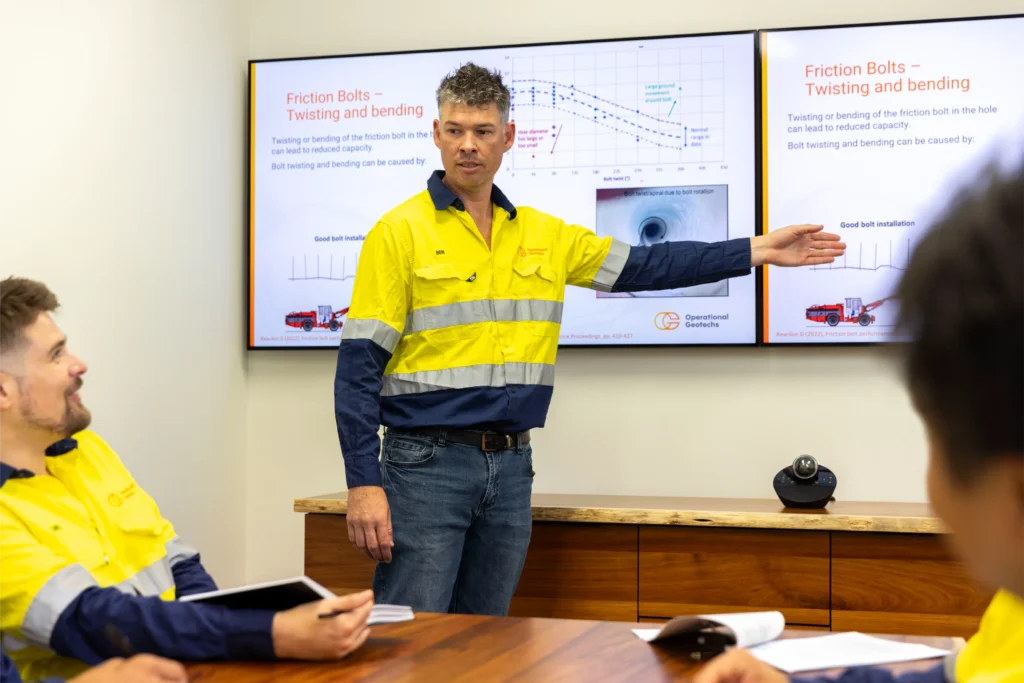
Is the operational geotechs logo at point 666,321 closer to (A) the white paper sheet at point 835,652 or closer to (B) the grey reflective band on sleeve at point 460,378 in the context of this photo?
(B) the grey reflective band on sleeve at point 460,378

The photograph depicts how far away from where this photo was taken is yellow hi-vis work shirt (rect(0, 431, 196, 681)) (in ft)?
4.92

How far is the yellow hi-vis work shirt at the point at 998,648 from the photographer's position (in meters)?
0.78

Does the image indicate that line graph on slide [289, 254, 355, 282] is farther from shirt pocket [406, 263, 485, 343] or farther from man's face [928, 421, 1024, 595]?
man's face [928, 421, 1024, 595]

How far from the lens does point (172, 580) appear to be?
1883 mm

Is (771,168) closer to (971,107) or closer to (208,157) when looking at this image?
(971,107)

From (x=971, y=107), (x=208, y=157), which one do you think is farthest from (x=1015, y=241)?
(x=208, y=157)

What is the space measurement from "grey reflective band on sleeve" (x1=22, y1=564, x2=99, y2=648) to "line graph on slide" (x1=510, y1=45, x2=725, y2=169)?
239cm

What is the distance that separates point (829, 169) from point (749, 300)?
517mm

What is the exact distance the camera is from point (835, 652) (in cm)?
139

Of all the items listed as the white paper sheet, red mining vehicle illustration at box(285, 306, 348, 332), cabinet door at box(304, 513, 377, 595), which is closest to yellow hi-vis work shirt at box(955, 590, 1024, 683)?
the white paper sheet

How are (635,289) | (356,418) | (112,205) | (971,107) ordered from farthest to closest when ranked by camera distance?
(971,107) < (112,205) < (635,289) < (356,418)


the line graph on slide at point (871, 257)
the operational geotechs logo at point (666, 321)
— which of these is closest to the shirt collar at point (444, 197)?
the operational geotechs logo at point (666, 321)

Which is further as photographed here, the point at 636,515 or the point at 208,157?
the point at 208,157

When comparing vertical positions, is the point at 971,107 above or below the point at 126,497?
above
